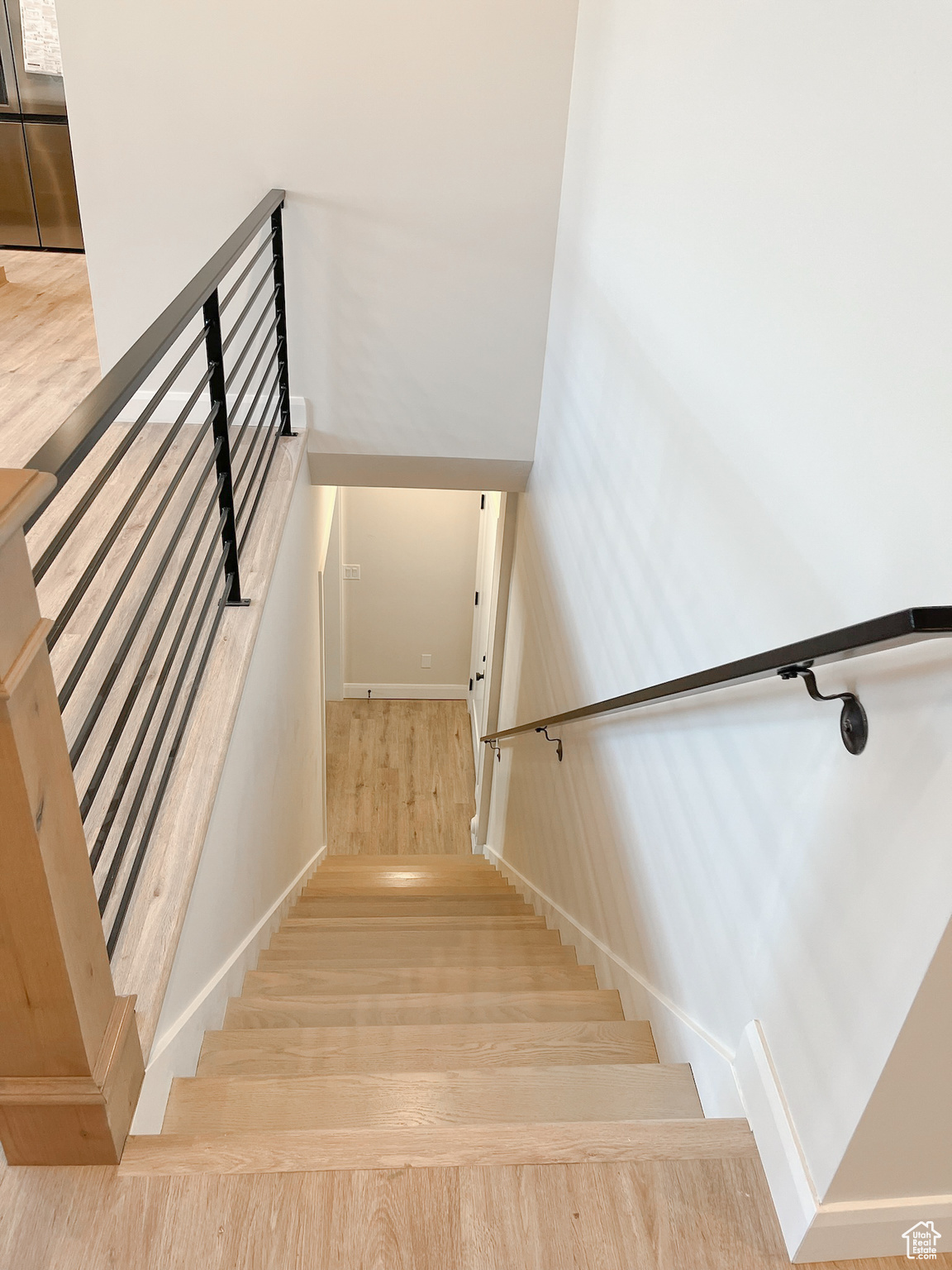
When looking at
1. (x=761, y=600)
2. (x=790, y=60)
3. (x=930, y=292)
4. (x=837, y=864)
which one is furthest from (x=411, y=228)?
(x=837, y=864)

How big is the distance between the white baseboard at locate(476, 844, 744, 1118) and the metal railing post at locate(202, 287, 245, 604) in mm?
1552

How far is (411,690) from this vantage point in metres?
8.21

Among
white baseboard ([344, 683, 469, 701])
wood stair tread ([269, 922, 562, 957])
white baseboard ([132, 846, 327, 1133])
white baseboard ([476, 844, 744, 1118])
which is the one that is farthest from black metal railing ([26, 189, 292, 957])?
white baseboard ([344, 683, 469, 701])

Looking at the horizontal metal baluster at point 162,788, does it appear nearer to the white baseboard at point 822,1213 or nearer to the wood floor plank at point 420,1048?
the wood floor plank at point 420,1048

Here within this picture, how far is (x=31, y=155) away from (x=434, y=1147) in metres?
5.94

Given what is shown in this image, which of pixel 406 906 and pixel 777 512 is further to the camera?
pixel 406 906

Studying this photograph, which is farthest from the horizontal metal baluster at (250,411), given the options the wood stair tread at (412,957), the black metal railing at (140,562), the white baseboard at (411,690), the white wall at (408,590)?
the white baseboard at (411,690)

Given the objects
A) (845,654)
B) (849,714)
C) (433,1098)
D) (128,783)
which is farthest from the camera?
(128,783)

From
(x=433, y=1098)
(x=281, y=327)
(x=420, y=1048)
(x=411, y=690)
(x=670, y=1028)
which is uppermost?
(x=281, y=327)

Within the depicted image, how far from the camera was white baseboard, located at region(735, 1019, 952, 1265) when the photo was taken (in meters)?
1.29

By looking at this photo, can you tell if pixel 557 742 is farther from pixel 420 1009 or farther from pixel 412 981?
pixel 420 1009

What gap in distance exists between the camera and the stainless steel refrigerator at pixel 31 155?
5.05 m

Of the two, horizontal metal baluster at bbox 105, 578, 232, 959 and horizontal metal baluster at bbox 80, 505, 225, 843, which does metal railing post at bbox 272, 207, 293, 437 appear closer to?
horizontal metal baluster at bbox 105, 578, 232, 959

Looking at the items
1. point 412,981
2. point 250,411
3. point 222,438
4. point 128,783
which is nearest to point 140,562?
point 222,438
